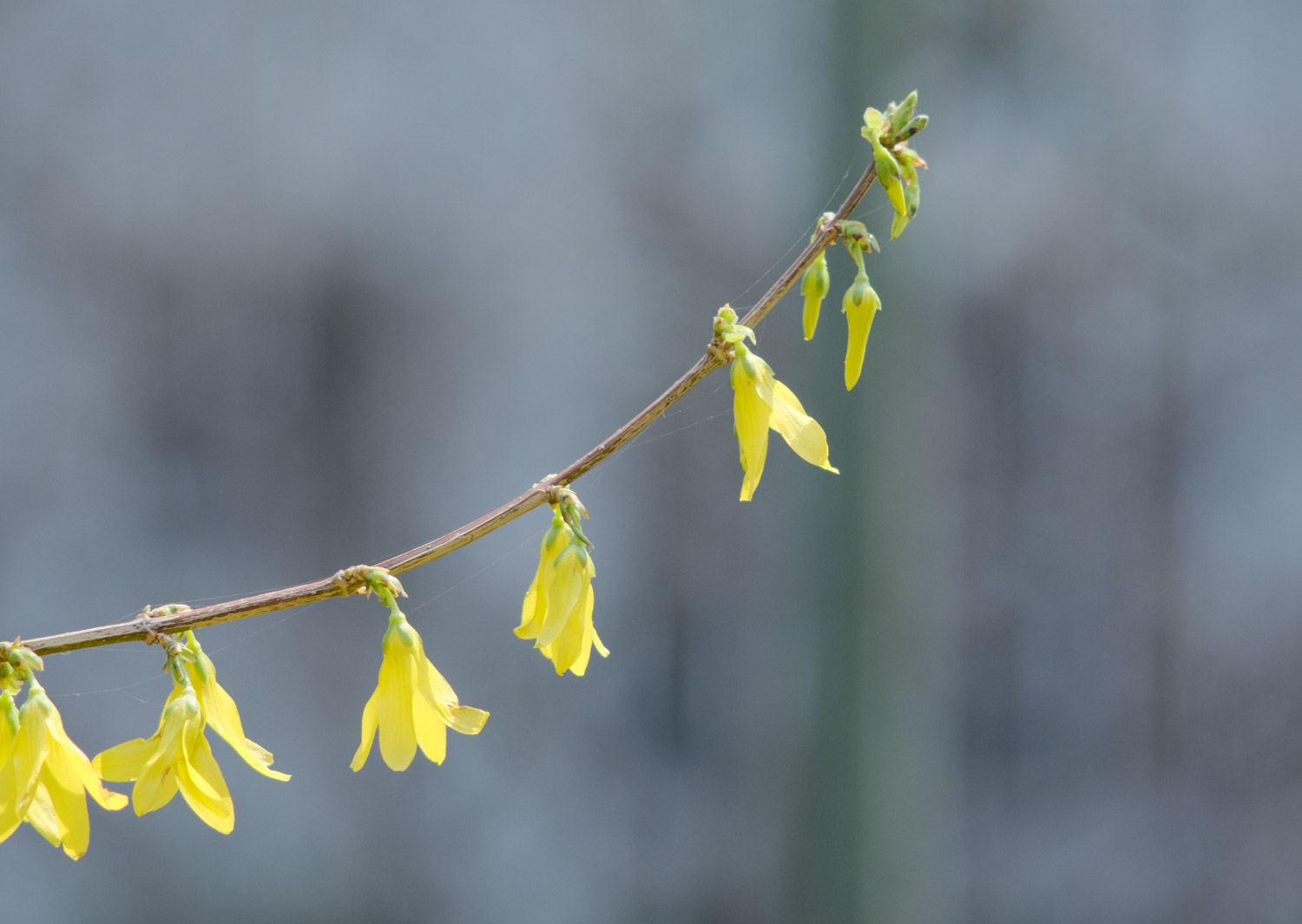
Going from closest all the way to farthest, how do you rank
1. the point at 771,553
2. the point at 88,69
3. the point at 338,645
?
the point at 88,69
the point at 338,645
the point at 771,553

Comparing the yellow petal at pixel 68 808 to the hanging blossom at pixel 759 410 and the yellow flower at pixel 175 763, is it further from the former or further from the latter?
the hanging blossom at pixel 759 410

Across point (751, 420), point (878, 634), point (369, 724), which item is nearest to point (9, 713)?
point (369, 724)

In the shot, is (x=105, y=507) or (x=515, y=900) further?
(x=515, y=900)

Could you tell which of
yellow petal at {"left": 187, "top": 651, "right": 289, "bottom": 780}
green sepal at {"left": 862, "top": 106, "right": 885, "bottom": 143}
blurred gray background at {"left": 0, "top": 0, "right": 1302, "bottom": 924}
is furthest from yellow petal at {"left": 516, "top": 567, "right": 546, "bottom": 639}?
blurred gray background at {"left": 0, "top": 0, "right": 1302, "bottom": 924}

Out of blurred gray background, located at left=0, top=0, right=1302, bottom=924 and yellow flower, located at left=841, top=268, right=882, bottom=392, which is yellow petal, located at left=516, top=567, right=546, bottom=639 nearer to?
yellow flower, located at left=841, top=268, right=882, bottom=392

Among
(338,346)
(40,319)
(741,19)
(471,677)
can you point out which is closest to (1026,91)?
A: (741,19)

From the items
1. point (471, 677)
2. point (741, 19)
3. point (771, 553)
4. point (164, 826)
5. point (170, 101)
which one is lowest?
point (164, 826)

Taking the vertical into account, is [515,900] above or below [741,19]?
below

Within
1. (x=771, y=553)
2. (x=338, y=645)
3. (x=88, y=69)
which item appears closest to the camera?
(x=88, y=69)

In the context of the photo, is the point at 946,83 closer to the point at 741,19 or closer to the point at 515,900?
the point at 741,19
